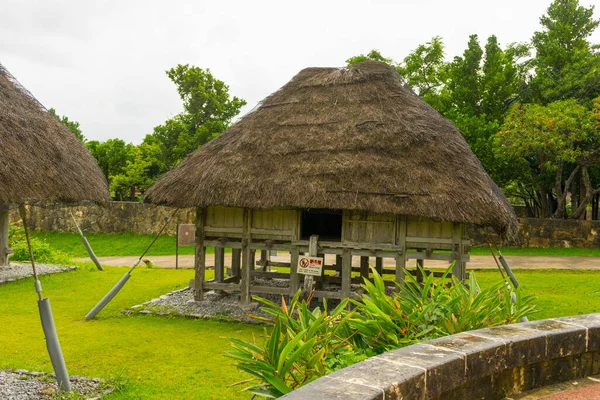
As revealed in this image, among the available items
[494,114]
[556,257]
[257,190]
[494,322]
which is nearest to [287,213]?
[257,190]

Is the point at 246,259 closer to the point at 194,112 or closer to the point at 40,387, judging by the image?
the point at 40,387

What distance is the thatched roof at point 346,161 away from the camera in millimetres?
9281

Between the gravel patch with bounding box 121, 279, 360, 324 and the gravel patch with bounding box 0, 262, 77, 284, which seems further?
the gravel patch with bounding box 0, 262, 77, 284

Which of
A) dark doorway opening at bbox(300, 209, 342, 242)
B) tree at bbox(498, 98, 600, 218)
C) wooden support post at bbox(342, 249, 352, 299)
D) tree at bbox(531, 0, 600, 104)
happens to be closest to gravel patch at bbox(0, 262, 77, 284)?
dark doorway opening at bbox(300, 209, 342, 242)

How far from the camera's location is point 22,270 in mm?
14688

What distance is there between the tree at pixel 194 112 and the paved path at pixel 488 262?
6750 millimetres

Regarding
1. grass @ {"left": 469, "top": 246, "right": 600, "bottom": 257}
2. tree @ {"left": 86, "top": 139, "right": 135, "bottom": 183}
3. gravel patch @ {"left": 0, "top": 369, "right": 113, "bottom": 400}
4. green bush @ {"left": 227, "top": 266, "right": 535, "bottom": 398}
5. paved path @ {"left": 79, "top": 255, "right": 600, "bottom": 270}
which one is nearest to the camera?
green bush @ {"left": 227, "top": 266, "right": 535, "bottom": 398}

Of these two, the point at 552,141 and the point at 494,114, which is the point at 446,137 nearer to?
the point at 552,141

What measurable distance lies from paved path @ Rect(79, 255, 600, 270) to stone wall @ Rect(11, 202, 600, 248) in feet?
6.95

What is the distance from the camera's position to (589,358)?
426 centimetres

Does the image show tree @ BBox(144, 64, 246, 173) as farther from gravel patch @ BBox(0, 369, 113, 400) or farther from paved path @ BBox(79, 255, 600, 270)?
gravel patch @ BBox(0, 369, 113, 400)

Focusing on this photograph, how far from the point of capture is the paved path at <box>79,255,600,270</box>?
16922mm

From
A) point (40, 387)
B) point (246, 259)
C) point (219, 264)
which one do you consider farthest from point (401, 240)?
point (40, 387)

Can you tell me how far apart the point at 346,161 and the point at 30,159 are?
5391 millimetres
